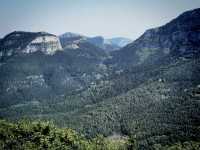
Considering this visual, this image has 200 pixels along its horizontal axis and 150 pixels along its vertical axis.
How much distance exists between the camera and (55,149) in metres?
198

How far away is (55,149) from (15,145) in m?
22.4

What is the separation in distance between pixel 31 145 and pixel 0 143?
18.2 meters

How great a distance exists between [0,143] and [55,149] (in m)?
31.2

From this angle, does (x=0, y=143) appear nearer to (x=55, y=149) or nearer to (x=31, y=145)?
(x=31, y=145)

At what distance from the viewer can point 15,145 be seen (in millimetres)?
197875

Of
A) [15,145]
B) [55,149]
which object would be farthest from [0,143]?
[55,149]

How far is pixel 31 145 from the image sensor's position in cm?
19662

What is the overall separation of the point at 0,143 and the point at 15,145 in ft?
29.4

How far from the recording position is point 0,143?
654ft

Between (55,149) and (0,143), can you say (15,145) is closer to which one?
(0,143)

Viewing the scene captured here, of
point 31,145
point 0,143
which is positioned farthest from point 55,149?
point 0,143

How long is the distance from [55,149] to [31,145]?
529 inches
